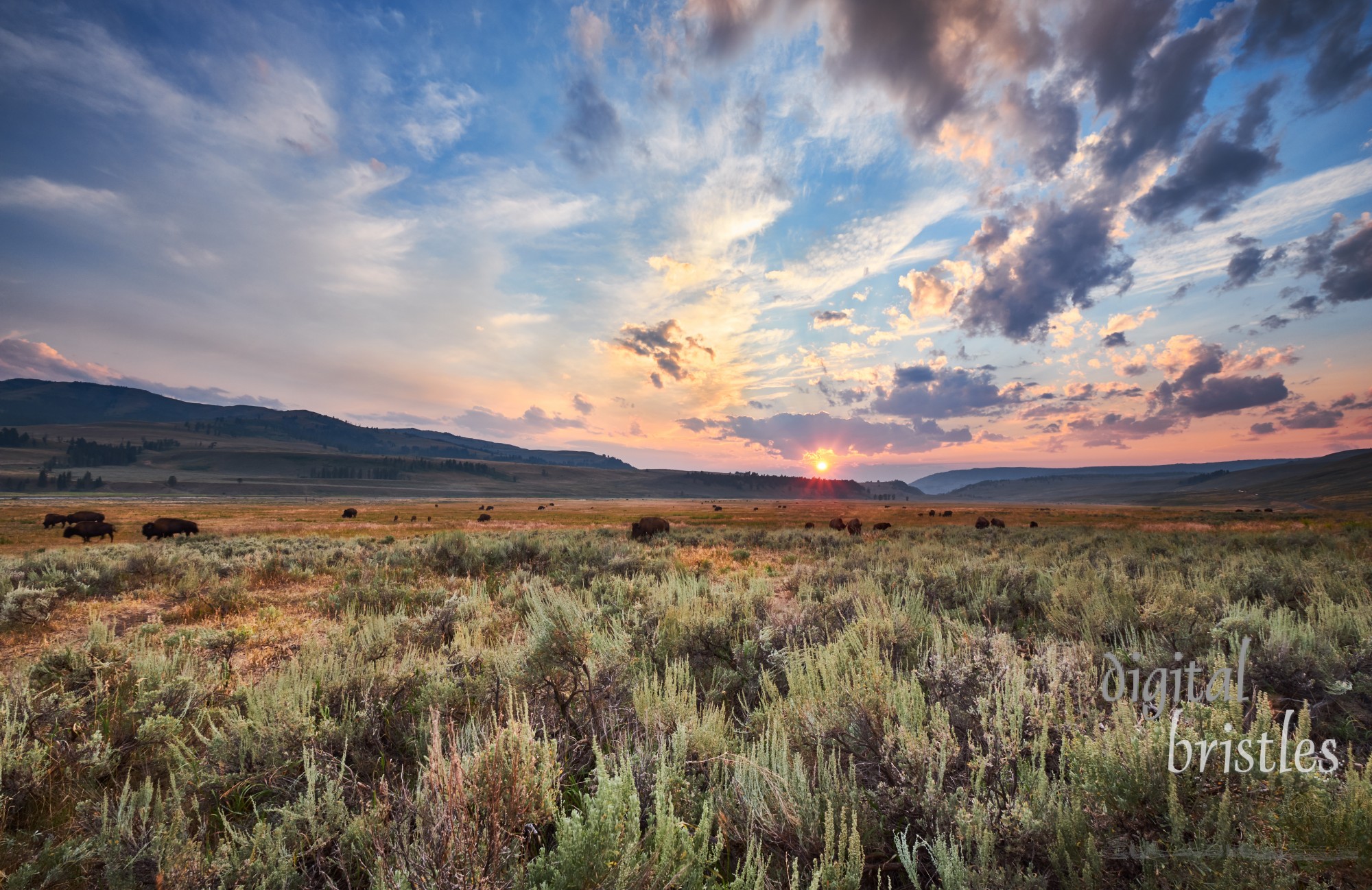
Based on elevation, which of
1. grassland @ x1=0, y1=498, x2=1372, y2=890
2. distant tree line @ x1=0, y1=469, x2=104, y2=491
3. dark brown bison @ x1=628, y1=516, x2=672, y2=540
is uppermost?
grassland @ x1=0, y1=498, x2=1372, y2=890

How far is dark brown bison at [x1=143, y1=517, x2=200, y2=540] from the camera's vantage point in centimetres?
2923

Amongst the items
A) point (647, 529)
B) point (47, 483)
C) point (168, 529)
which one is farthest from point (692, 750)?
point (47, 483)

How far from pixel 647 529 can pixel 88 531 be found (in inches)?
1311

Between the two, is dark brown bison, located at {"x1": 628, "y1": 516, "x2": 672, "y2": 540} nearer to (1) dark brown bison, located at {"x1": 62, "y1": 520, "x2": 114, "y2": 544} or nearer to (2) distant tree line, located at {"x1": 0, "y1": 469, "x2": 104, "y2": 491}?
(1) dark brown bison, located at {"x1": 62, "y1": 520, "x2": 114, "y2": 544}

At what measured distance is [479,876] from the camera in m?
1.82

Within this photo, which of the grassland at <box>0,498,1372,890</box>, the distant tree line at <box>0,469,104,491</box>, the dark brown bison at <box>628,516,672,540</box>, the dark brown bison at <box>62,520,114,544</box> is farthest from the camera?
the distant tree line at <box>0,469,104,491</box>

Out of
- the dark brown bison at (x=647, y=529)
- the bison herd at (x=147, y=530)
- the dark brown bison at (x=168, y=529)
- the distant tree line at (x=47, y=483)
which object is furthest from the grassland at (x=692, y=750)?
the distant tree line at (x=47, y=483)

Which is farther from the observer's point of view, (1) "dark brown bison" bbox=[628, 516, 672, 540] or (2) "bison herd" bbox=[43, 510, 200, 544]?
(2) "bison herd" bbox=[43, 510, 200, 544]

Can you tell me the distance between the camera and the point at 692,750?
10.1 ft

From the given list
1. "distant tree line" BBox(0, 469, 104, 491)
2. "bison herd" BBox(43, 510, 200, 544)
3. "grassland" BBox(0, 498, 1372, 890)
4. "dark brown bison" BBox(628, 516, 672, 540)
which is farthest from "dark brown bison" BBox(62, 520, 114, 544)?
"distant tree line" BBox(0, 469, 104, 491)

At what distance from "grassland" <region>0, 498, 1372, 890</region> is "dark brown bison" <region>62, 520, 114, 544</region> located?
33430 millimetres

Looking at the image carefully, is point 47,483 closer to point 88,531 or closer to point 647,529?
point 88,531

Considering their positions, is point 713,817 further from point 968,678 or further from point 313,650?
point 313,650

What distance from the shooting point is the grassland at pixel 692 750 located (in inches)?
78.5
